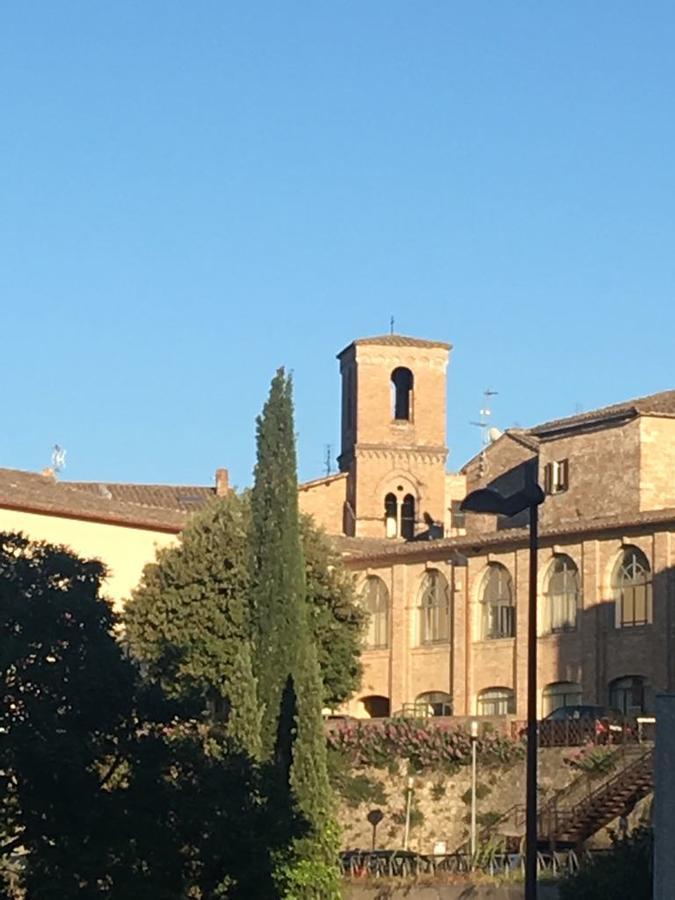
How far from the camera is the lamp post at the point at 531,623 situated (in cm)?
2412

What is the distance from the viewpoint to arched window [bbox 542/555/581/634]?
6412 centimetres

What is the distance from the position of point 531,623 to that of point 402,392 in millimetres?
73222

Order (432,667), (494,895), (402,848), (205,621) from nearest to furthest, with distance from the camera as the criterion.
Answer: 1. (494,895)
2. (402,848)
3. (205,621)
4. (432,667)

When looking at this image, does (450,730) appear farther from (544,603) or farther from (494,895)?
(494,895)

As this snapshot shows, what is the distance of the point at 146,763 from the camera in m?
25.5

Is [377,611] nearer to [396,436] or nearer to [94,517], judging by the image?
[94,517]

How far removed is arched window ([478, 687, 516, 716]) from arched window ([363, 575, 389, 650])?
4408mm

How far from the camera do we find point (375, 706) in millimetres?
70750

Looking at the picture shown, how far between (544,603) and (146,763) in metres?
40.4

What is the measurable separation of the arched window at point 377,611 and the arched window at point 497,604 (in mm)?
4154

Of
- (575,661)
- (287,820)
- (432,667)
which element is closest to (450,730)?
(575,661)

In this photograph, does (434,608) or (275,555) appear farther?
(434,608)

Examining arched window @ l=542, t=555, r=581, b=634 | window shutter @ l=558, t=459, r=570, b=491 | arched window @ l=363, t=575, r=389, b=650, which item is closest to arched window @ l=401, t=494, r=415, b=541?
window shutter @ l=558, t=459, r=570, b=491

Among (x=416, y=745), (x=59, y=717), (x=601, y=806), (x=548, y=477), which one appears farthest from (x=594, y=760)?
(x=59, y=717)
